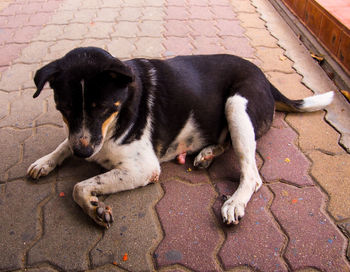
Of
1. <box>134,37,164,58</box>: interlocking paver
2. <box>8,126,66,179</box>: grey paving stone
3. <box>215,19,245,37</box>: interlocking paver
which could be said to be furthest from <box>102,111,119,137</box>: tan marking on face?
<box>215,19,245,37</box>: interlocking paver

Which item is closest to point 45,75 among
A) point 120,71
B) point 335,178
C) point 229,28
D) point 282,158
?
point 120,71

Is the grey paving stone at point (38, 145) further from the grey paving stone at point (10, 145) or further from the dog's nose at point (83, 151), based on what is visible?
the dog's nose at point (83, 151)

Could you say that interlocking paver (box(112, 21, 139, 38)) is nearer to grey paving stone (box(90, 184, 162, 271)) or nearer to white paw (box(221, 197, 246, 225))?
grey paving stone (box(90, 184, 162, 271))

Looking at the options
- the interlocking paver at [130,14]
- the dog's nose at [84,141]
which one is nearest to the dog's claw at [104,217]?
the dog's nose at [84,141]

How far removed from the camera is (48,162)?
3.05m

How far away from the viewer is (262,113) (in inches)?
124

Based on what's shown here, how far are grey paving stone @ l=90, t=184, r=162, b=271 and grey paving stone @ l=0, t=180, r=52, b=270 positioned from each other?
0.51 m

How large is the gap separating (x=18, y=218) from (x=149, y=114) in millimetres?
Answer: 1282

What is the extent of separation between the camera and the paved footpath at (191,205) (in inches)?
93.6

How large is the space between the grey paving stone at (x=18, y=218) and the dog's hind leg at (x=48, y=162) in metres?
0.10

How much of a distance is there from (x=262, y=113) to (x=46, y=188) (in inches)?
77.4

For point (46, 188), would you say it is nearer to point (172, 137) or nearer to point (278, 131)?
point (172, 137)

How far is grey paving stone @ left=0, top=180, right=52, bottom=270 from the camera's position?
2414 mm

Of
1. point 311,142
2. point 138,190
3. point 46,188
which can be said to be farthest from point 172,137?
point 311,142
